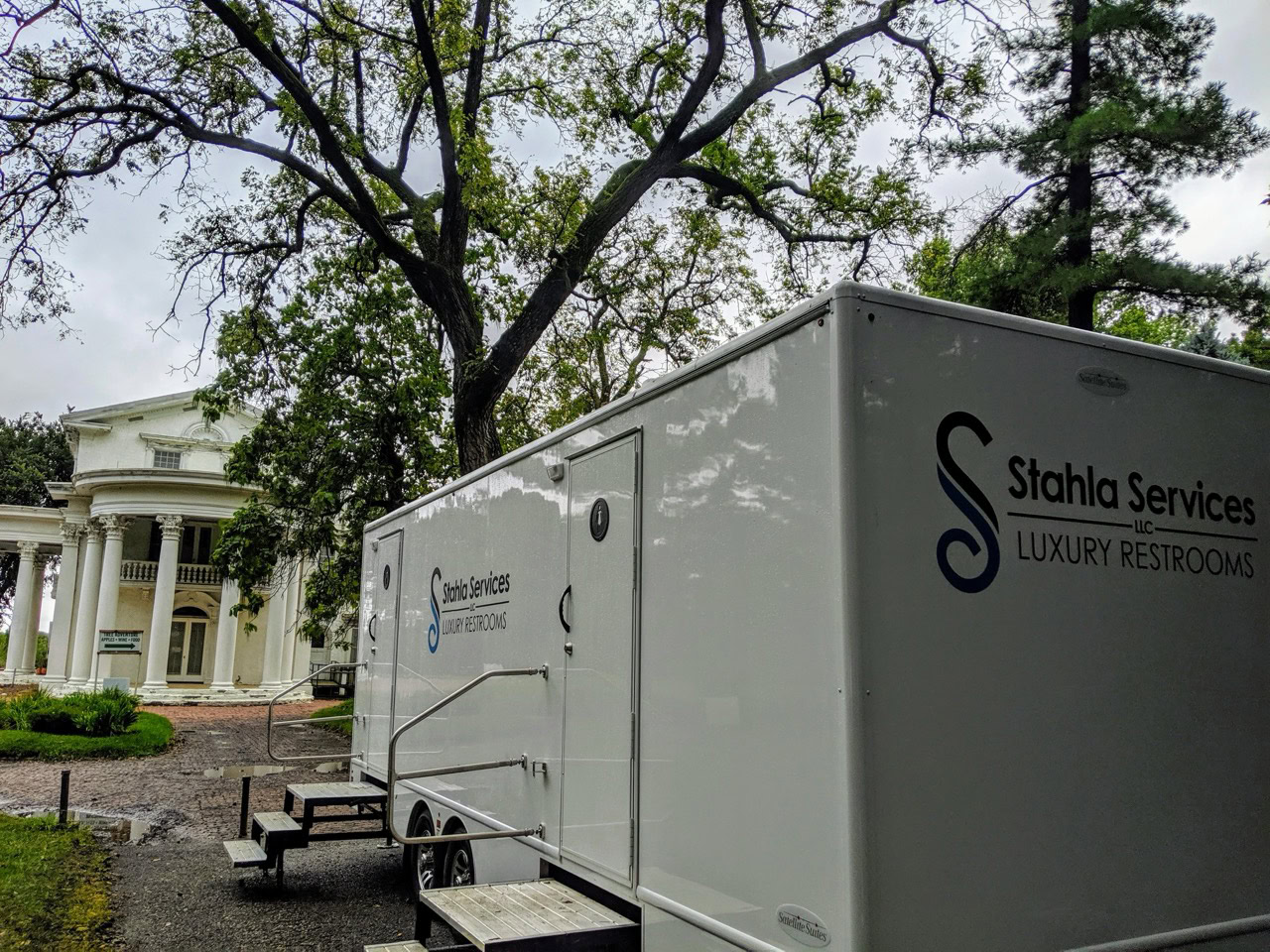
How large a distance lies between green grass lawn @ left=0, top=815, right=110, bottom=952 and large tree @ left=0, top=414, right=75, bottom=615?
40.1 metres

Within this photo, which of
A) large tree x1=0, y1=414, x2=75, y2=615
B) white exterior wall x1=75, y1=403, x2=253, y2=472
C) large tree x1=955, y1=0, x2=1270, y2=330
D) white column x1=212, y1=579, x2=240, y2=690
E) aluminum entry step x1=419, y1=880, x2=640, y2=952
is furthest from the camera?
large tree x1=0, y1=414, x2=75, y2=615

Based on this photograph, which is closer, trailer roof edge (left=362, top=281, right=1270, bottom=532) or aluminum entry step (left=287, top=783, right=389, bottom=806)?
trailer roof edge (left=362, top=281, right=1270, bottom=532)

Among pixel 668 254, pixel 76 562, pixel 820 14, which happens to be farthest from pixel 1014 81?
pixel 76 562

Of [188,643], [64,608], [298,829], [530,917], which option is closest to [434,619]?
[298,829]

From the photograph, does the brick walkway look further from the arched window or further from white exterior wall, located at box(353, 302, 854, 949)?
the arched window

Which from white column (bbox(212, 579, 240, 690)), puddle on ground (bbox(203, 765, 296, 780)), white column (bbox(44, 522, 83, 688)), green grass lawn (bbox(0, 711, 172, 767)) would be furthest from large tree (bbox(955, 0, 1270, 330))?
white column (bbox(44, 522, 83, 688))

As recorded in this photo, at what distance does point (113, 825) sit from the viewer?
12.3 meters

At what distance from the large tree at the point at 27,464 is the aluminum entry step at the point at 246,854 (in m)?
42.8

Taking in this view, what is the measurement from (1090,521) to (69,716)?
2109 cm

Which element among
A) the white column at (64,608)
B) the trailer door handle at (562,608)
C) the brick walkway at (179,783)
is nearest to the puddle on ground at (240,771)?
the brick walkway at (179,783)

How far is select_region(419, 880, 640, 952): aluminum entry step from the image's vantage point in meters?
3.97

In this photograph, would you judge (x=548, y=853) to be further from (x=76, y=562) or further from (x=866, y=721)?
(x=76, y=562)

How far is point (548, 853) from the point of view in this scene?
493cm

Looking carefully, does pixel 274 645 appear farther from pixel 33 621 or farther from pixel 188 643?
pixel 33 621
